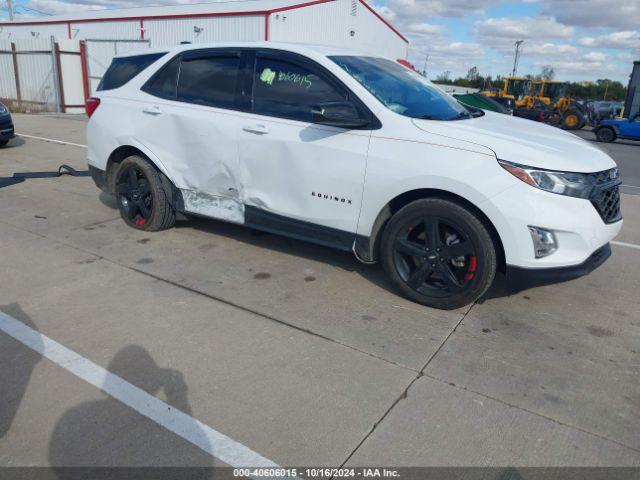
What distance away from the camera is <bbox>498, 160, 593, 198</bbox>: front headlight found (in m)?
3.49

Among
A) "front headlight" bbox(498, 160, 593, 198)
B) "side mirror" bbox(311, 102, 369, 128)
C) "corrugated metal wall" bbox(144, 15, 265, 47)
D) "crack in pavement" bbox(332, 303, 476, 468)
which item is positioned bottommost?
"crack in pavement" bbox(332, 303, 476, 468)

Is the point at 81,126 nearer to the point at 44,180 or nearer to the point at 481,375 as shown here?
the point at 44,180

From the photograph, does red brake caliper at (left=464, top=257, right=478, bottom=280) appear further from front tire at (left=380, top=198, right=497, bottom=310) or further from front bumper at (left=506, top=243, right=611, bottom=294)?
front bumper at (left=506, top=243, right=611, bottom=294)

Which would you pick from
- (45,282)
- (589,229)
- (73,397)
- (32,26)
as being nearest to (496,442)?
(589,229)

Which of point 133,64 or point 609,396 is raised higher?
point 133,64

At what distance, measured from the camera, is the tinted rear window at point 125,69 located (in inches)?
213

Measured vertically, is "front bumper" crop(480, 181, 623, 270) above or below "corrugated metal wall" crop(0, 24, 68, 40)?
below

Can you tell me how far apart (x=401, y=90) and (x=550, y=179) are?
1499 millimetres

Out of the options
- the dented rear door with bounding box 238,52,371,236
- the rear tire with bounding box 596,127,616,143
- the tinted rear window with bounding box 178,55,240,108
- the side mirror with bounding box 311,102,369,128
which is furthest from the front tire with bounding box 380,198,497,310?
the rear tire with bounding box 596,127,616,143

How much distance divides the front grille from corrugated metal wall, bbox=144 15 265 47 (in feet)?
62.4

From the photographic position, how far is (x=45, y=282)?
4332mm

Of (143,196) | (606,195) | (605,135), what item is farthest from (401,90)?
(605,135)

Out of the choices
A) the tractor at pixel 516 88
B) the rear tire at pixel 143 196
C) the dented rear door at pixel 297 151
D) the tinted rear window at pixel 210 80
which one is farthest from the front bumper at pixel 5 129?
the tractor at pixel 516 88

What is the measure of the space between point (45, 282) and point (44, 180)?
440 cm
